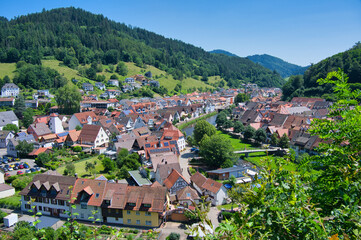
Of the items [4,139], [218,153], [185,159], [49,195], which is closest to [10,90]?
[4,139]

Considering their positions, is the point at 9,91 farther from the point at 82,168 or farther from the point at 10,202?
the point at 10,202

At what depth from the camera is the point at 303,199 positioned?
3.40m

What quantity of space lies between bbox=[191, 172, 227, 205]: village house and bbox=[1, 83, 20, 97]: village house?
60551mm

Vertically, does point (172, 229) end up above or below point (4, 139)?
below

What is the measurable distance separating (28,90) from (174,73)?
209 feet

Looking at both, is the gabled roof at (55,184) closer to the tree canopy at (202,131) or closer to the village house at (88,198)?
the village house at (88,198)

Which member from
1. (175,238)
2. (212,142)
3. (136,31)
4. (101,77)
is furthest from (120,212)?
(136,31)

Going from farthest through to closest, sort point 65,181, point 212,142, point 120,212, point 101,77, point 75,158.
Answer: point 101,77, point 75,158, point 212,142, point 65,181, point 120,212

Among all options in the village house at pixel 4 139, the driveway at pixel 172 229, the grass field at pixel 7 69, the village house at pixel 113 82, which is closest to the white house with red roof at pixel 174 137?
the driveway at pixel 172 229

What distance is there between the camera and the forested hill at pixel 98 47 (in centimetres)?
9494

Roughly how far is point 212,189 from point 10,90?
2512 inches

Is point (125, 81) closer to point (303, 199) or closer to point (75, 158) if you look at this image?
point (75, 158)

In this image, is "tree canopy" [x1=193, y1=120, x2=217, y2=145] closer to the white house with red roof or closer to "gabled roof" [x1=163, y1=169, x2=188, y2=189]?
the white house with red roof

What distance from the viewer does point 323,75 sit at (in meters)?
76.6
